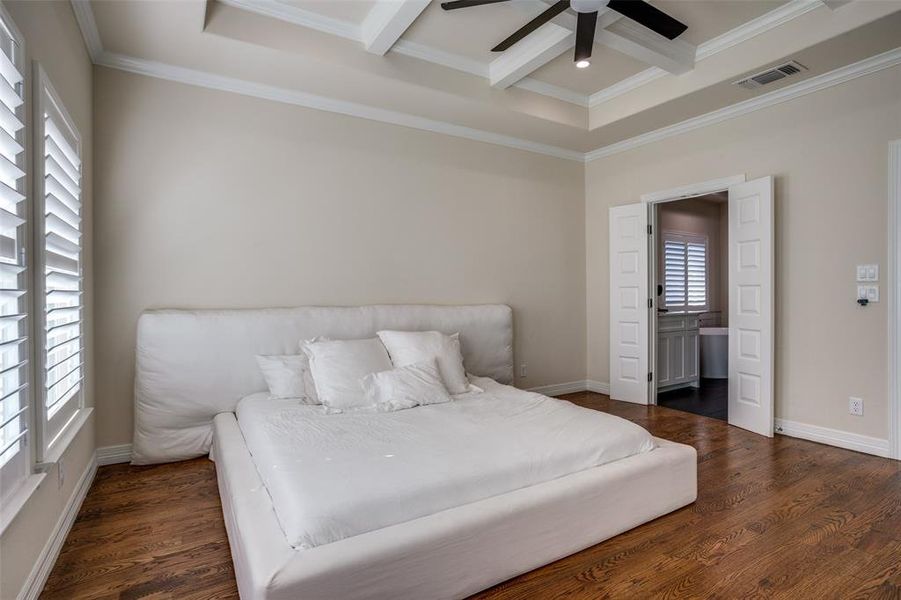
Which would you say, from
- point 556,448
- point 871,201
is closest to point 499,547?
point 556,448

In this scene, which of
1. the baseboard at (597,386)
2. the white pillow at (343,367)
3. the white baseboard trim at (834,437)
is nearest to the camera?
the white pillow at (343,367)

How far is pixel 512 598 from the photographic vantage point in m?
1.82

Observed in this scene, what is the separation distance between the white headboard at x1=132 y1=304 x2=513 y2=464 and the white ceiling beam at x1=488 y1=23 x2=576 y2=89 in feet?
7.57

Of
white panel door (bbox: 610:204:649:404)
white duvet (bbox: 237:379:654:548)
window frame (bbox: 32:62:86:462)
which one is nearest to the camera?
white duvet (bbox: 237:379:654:548)

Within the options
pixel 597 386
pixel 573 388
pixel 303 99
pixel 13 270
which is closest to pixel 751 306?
pixel 597 386

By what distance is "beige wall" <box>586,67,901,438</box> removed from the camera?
10.8ft

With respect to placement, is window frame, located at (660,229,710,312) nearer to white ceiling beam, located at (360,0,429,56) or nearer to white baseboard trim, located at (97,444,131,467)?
white ceiling beam, located at (360,0,429,56)

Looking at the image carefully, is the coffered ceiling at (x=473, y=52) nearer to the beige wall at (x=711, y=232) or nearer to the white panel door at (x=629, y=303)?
the white panel door at (x=629, y=303)

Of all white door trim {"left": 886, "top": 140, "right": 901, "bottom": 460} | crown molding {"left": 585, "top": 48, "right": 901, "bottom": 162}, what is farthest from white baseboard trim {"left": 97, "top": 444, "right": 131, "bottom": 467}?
white door trim {"left": 886, "top": 140, "right": 901, "bottom": 460}

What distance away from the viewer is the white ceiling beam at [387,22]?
281 cm

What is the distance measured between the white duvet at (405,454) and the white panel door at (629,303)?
2.23m

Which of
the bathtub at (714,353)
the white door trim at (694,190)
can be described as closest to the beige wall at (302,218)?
the white door trim at (694,190)

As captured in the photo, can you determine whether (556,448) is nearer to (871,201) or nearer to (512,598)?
(512,598)

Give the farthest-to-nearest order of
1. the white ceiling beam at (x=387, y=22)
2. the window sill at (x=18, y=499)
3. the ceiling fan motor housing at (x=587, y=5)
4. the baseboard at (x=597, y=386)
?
1. the baseboard at (x=597, y=386)
2. the white ceiling beam at (x=387, y=22)
3. the ceiling fan motor housing at (x=587, y=5)
4. the window sill at (x=18, y=499)
